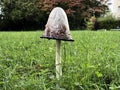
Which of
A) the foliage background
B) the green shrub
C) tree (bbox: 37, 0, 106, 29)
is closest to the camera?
the green shrub

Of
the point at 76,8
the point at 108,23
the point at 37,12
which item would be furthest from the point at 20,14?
the point at 108,23

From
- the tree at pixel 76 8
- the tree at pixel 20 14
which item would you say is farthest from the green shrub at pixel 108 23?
the tree at pixel 20 14

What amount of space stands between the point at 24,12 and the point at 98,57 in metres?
22.3

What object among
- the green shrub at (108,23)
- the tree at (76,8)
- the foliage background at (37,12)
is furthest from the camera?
the tree at (76,8)

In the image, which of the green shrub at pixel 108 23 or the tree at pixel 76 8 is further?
the tree at pixel 76 8

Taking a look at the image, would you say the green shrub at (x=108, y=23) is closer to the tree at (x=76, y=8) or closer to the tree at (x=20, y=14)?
the tree at (x=76, y=8)

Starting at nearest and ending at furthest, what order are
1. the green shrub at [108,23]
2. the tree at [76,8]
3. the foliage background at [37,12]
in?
1. the green shrub at [108,23]
2. the foliage background at [37,12]
3. the tree at [76,8]

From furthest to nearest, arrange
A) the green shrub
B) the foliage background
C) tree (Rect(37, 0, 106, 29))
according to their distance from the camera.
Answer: tree (Rect(37, 0, 106, 29)) < the foliage background < the green shrub

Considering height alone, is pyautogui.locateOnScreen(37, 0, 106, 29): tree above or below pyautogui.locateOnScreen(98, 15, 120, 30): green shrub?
above

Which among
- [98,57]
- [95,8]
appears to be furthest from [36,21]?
[98,57]

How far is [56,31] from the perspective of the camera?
2.14m

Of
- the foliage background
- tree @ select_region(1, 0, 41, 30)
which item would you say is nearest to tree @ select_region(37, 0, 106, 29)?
the foliage background

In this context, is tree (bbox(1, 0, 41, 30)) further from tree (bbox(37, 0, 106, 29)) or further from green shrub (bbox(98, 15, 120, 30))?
green shrub (bbox(98, 15, 120, 30))

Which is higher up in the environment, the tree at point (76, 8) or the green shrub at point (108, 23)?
the tree at point (76, 8)
